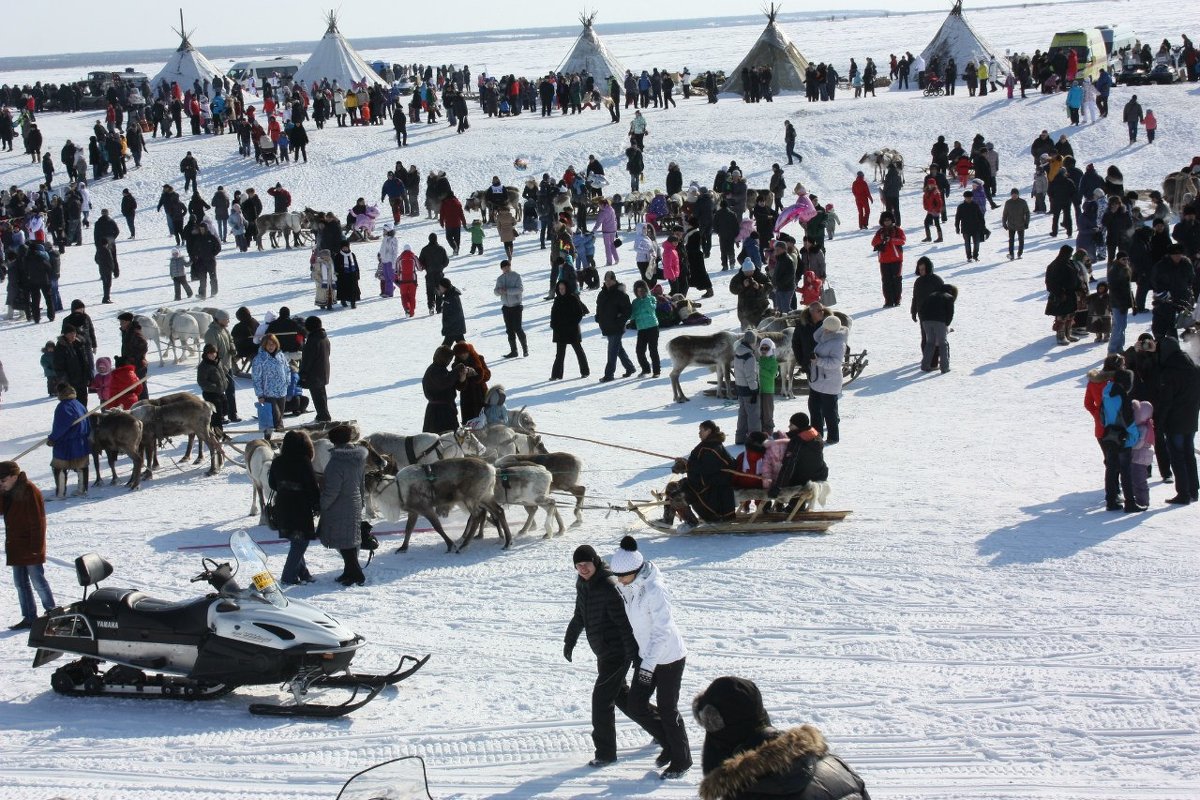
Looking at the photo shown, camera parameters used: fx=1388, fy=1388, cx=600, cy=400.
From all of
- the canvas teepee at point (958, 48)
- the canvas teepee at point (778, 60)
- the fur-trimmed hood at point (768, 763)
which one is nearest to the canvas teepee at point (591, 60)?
the canvas teepee at point (778, 60)

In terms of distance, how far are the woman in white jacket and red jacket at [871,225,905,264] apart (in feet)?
40.6

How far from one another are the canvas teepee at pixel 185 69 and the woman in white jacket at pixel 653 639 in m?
39.3

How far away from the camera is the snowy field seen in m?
6.43

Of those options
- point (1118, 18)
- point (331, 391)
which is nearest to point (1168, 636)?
point (331, 391)

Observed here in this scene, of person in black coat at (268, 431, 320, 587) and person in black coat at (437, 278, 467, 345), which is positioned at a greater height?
person in black coat at (437, 278, 467, 345)

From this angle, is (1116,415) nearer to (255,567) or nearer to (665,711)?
(665,711)

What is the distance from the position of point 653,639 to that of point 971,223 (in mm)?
15848

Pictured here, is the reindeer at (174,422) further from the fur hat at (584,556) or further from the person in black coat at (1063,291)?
the person in black coat at (1063,291)

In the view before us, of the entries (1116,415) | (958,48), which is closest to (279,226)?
(1116,415)

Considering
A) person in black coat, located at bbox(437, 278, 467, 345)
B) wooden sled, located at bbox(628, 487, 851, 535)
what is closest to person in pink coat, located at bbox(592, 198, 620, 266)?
person in black coat, located at bbox(437, 278, 467, 345)

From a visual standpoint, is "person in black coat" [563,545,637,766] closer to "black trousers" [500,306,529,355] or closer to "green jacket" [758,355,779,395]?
"green jacket" [758,355,779,395]

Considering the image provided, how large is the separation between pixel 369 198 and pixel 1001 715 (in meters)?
24.7

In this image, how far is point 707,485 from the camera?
994 cm

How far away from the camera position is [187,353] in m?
18.3
